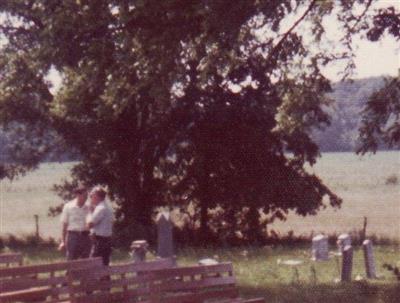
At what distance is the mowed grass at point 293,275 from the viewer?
17219 millimetres

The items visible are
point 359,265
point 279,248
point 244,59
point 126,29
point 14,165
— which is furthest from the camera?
point 14,165

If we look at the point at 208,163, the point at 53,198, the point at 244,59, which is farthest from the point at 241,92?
the point at 53,198

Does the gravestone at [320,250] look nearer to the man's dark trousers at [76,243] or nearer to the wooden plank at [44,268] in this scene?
the man's dark trousers at [76,243]

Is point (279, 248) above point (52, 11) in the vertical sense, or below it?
below

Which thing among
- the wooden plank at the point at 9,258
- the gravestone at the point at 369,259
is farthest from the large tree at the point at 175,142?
the wooden plank at the point at 9,258

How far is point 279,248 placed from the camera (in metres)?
36.1

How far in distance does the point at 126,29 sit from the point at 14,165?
80.1 feet

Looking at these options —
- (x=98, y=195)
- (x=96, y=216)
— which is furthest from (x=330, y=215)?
(x=96, y=216)

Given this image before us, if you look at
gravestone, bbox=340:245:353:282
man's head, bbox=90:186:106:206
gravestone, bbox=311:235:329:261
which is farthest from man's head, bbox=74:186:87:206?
gravestone, bbox=311:235:329:261

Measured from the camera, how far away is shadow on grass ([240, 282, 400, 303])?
1662cm

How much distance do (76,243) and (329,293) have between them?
4.25m

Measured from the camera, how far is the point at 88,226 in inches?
693

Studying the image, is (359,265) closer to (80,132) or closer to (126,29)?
(126,29)

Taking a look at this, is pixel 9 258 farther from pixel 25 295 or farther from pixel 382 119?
pixel 382 119
